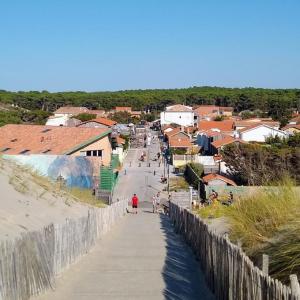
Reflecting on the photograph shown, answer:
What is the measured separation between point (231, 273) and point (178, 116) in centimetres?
16230

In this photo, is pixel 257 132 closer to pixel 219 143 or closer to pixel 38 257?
pixel 219 143

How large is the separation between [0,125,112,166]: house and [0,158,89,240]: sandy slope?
27.2 metres

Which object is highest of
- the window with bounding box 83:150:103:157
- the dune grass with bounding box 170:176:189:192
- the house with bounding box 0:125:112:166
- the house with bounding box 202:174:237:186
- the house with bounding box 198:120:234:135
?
the house with bounding box 0:125:112:166

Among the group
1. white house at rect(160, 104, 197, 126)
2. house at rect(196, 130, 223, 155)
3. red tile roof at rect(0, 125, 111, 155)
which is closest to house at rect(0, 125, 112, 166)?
red tile roof at rect(0, 125, 111, 155)

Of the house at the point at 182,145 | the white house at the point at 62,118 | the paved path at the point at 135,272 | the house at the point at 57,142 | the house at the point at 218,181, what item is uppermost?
the paved path at the point at 135,272

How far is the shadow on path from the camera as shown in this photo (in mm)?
10547

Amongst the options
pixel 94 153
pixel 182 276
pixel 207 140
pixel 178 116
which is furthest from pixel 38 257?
pixel 178 116

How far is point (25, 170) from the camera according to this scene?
921 inches

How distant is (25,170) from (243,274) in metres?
16.6

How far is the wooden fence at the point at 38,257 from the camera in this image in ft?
27.6

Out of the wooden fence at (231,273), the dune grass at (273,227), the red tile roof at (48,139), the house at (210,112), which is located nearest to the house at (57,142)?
the red tile roof at (48,139)

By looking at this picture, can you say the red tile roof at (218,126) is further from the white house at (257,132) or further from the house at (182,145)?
the white house at (257,132)

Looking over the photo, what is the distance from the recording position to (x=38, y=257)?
10062mm

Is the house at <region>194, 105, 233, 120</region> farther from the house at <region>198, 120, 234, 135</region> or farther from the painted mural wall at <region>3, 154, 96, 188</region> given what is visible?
the painted mural wall at <region>3, 154, 96, 188</region>
